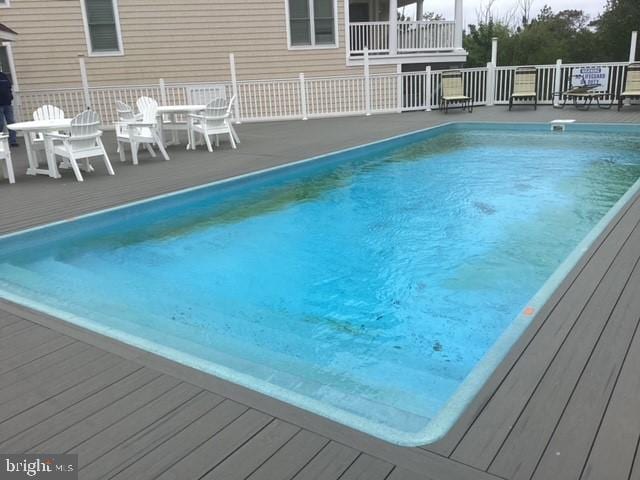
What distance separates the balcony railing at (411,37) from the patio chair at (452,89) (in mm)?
2723

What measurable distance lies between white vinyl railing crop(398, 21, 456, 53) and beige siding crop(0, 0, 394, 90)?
2.43 m

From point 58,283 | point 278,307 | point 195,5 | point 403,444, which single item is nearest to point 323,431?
point 403,444

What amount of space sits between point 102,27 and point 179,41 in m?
1.77

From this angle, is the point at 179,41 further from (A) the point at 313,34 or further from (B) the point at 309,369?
(B) the point at 309,369

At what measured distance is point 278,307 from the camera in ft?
13.2

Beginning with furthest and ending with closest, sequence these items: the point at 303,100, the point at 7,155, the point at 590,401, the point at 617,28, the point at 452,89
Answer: the point at 617,28 < the point at 452,89 < the point at 303,100 < the point at 7,155 < the point at 590,401

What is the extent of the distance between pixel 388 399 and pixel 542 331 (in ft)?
2.80

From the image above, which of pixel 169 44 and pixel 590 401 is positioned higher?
pixel 169 44

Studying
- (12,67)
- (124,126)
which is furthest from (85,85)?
(124,126)

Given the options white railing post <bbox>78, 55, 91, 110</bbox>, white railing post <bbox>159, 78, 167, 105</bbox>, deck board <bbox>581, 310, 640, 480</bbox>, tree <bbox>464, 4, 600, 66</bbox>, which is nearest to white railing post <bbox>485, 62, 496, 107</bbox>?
white railing post <bbox>159, 78, 167, 105</bbox>

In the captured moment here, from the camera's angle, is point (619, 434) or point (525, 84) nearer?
point (619, 434)

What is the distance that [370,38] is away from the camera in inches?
Result: 618

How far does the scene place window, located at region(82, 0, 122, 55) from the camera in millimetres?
12453
